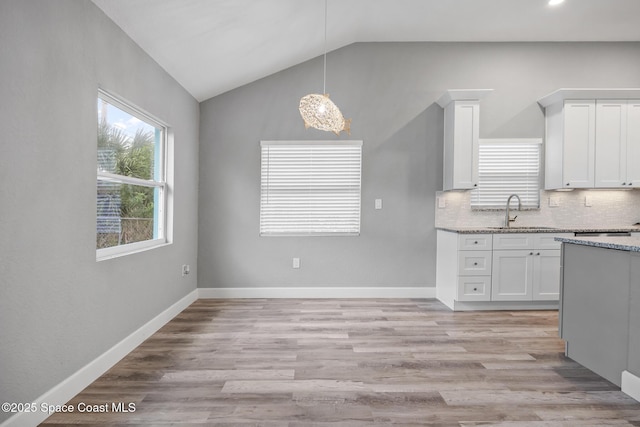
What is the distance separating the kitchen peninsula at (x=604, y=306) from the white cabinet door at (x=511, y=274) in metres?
1.18

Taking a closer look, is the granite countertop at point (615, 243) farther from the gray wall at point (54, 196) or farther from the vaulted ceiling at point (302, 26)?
the gray wall at point (54, 196)

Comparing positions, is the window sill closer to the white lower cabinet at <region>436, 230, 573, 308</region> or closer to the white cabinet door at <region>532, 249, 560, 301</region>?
the white lower cabinet at <region>436, 230, 573, 308</region>

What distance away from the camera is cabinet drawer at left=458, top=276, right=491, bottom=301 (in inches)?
151

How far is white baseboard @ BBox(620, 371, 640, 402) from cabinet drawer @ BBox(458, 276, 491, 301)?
1713 millimetres

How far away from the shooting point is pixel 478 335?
122 inches

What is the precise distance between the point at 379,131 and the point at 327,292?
6.96 feet

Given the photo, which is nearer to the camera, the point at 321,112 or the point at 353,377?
the point at 353,377

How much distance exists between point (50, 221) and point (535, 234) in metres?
4.33

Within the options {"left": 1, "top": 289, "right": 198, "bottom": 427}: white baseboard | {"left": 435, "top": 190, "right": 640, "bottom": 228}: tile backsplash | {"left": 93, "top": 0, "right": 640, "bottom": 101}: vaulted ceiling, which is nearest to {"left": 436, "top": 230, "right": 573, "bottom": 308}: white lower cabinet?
{"left": 435, "top": 190, "right": 640, "bottom": 228}: tile backsplash

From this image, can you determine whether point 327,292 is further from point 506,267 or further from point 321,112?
point 321,112

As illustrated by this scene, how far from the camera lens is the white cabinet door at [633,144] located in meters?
3.99

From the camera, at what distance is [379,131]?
14.3 feet

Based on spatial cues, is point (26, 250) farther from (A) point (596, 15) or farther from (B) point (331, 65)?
(A) point (596, 15)

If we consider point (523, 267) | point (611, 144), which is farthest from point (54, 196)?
point (611, 144)
